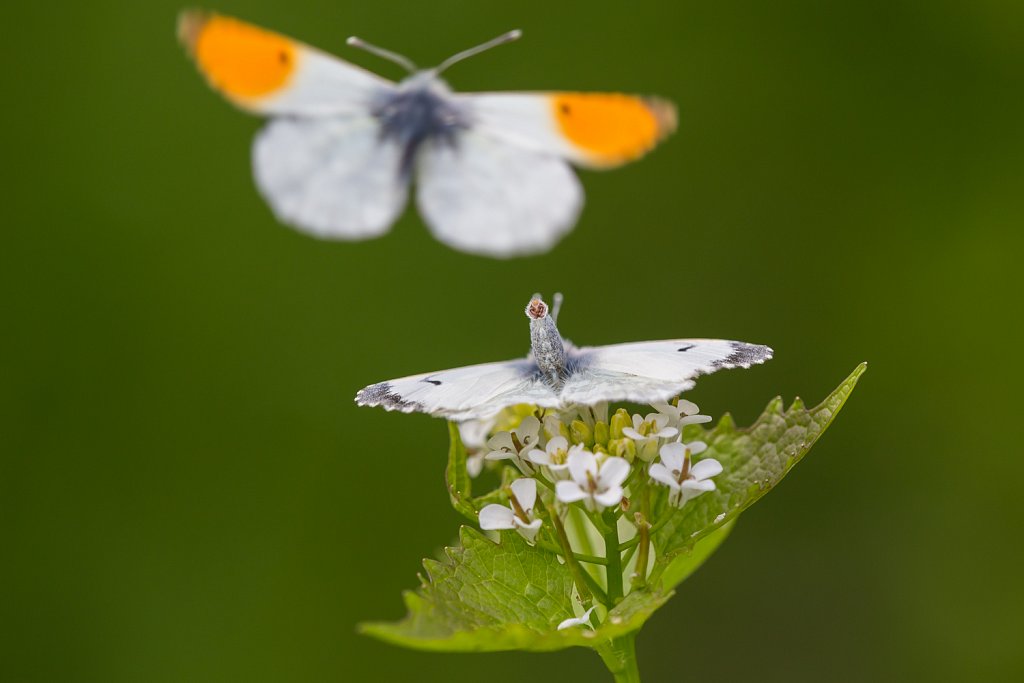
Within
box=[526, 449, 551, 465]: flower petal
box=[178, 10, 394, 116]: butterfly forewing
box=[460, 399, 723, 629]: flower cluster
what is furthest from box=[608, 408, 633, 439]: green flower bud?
box=[178, 10, 394, 116]: butterfly forewing

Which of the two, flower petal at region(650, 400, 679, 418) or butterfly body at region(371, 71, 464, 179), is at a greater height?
butterfly body at region(371, 71, 464, 179)

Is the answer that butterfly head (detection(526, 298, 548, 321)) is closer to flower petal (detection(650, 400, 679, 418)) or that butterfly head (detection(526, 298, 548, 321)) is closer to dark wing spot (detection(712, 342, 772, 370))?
flower petal (detection(650, 400, 679, 418))

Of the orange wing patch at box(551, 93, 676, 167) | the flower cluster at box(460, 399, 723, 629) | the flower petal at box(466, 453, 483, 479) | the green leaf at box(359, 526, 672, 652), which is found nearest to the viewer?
the green leaf at box(359, 526, 672, 652)

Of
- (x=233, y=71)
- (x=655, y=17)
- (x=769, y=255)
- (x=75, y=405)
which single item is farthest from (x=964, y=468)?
(x=75, y=405)

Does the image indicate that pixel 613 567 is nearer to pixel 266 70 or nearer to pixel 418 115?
pixel 418 115

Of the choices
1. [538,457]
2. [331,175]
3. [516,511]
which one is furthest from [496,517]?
[331,175]

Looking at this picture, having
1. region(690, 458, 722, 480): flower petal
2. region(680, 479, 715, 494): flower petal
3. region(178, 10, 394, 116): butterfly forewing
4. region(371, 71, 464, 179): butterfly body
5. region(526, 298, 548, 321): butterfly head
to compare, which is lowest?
region(680, 479, 715, 494): flower petal

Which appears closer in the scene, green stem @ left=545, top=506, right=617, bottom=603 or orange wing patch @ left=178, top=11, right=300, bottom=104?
green stem @ left=545, top=506, right=617, bottom=603
